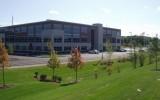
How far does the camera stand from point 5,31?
120000mm

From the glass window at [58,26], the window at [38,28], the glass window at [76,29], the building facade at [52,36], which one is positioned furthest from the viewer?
the glass window at [76,29]

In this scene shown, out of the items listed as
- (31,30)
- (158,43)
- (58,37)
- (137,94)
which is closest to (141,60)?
(158,43)

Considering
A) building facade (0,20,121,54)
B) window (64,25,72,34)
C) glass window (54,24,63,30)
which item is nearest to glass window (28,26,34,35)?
building facade (0,20,121,54)

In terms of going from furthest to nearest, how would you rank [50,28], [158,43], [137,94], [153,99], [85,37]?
[85,37] → [50,28] → [158,43] → [137,94] → [153,99]

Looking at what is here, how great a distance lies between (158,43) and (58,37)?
62.7m

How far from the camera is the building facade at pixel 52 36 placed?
10575cm

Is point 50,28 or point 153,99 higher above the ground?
point 50,28

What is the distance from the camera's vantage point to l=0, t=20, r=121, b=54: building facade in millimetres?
105750

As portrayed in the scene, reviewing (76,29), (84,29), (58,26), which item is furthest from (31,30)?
(84,29)

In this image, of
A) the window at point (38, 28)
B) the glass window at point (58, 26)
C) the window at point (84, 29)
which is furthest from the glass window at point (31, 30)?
the window at point (84, 29)

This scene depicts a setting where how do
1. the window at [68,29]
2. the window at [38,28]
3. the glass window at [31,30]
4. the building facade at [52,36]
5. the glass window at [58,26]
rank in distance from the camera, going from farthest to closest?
the glass window at [31,30] → the window at [68,29] → the window at [38,28] → the glass window at [58,26] → the building facade at [52,36]

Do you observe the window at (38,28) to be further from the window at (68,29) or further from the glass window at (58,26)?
the window at (68,29)

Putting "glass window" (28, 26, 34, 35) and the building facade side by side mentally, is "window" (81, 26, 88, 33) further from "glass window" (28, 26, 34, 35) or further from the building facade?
"glass window" (28, 26, 34, 35)

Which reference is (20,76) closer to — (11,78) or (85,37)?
(11,78)
